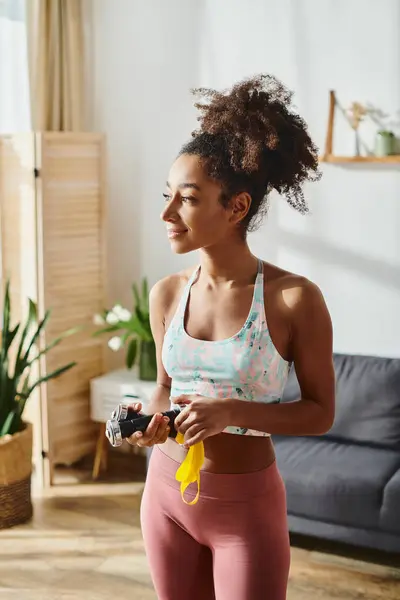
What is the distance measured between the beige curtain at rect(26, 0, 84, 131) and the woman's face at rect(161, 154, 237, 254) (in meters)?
2.80

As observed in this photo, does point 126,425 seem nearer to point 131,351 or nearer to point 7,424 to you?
point 7,424

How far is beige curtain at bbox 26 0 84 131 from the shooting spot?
12.8 feet

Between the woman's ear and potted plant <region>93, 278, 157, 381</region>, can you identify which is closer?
the woman's ear

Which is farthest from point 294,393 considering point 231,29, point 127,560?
point 231,29

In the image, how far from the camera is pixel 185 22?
3.90m

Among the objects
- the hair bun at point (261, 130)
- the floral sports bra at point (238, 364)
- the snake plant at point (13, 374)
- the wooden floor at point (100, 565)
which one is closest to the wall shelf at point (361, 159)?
the snake plant at point (13, 374)

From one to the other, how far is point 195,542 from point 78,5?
3.38 m

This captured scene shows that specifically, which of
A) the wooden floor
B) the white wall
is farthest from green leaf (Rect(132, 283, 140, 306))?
the wooden floor

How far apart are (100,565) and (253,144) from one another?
2150mm

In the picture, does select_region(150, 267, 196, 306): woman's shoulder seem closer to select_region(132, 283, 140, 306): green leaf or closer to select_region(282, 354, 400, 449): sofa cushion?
select_region(282, 354, 400, 449): sofa cushion

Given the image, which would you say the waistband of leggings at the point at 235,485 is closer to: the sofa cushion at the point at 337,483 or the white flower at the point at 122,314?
the sofa cushion at the point at 337,483

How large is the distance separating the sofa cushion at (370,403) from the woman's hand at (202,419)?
2161mm

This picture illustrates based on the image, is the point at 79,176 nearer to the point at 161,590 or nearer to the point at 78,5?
the point at 78,5

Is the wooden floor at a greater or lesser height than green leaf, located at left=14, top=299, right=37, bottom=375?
lesser
